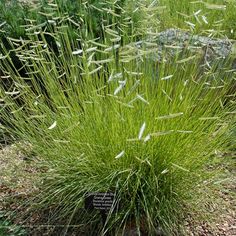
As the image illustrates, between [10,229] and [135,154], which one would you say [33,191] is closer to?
[10,229]

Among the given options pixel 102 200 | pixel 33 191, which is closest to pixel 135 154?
pixel 102 200

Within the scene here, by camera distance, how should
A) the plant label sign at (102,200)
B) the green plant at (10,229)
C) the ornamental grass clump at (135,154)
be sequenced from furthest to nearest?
1. the green plant at (10,229)
2. the ornamental grass clump at (135,154)
3. the plant label sign at (102,200)

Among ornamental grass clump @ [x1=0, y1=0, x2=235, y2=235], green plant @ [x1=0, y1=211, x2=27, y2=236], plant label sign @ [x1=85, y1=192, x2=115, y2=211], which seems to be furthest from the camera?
green plant @ [x1=0, y1=211, x2=27, y2=236]

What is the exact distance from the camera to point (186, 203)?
2461 mm

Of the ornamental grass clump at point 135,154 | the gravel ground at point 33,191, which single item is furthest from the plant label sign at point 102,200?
the gravel ground at point 33,191

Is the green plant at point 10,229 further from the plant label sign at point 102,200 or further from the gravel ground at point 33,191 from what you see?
the plant label sign at point 102,200

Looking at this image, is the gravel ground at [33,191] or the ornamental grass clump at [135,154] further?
the gravel ground at [33,191]

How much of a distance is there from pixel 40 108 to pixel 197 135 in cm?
88

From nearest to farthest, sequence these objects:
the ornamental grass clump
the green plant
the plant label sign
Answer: the plant label sign → the ornamental grass clump → the green plant

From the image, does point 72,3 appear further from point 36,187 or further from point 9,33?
point 36,187

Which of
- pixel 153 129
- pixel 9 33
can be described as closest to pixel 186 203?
pixel 153 129

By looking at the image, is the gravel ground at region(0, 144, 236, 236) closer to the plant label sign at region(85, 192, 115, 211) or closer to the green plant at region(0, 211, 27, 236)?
the green plant at region(0, 211, 27, 236)

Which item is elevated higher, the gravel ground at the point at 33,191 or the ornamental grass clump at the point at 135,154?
the ornamental grass clump at the point at 135,154

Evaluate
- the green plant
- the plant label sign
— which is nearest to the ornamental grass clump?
the plant label sign
